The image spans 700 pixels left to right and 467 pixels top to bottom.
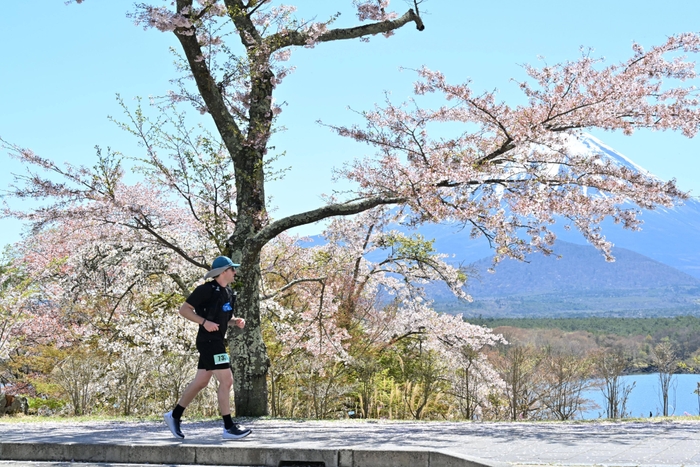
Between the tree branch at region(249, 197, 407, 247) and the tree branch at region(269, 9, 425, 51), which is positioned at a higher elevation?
the tree branch at region(269, 9, 425, 51)

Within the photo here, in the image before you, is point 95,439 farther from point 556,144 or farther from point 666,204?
point 666,204

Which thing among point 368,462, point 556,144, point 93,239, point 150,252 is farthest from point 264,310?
point 368,462

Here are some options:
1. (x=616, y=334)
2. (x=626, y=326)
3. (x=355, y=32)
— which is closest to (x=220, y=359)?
(x=355, y=32)

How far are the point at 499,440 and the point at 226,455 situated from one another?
8.89 ft

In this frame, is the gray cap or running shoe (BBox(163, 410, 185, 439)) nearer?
the gray cap

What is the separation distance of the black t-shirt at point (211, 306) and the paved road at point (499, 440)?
107 cm

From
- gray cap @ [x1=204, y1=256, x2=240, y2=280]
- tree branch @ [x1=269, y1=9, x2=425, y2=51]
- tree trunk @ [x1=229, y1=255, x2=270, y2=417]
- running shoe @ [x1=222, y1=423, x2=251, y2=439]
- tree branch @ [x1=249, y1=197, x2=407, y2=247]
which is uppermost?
tree branch @ [x1=269, y1=9, x2=425, y2=51]

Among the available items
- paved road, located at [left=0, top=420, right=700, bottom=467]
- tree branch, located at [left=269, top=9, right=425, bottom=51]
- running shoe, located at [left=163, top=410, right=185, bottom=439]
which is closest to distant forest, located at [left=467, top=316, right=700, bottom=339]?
tree branch, located at [left=269, top=9, right=425, bottom=51]

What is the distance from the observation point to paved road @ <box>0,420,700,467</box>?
618cm

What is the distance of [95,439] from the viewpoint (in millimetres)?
7797

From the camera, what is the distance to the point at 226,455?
689 centimetres

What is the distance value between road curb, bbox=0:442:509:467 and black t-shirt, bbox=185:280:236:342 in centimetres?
109

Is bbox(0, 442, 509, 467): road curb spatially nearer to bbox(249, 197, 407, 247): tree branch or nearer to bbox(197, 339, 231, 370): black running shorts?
bbox(197, 339, 231, 370): black running shorts

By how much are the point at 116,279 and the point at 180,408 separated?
28.3 ft
